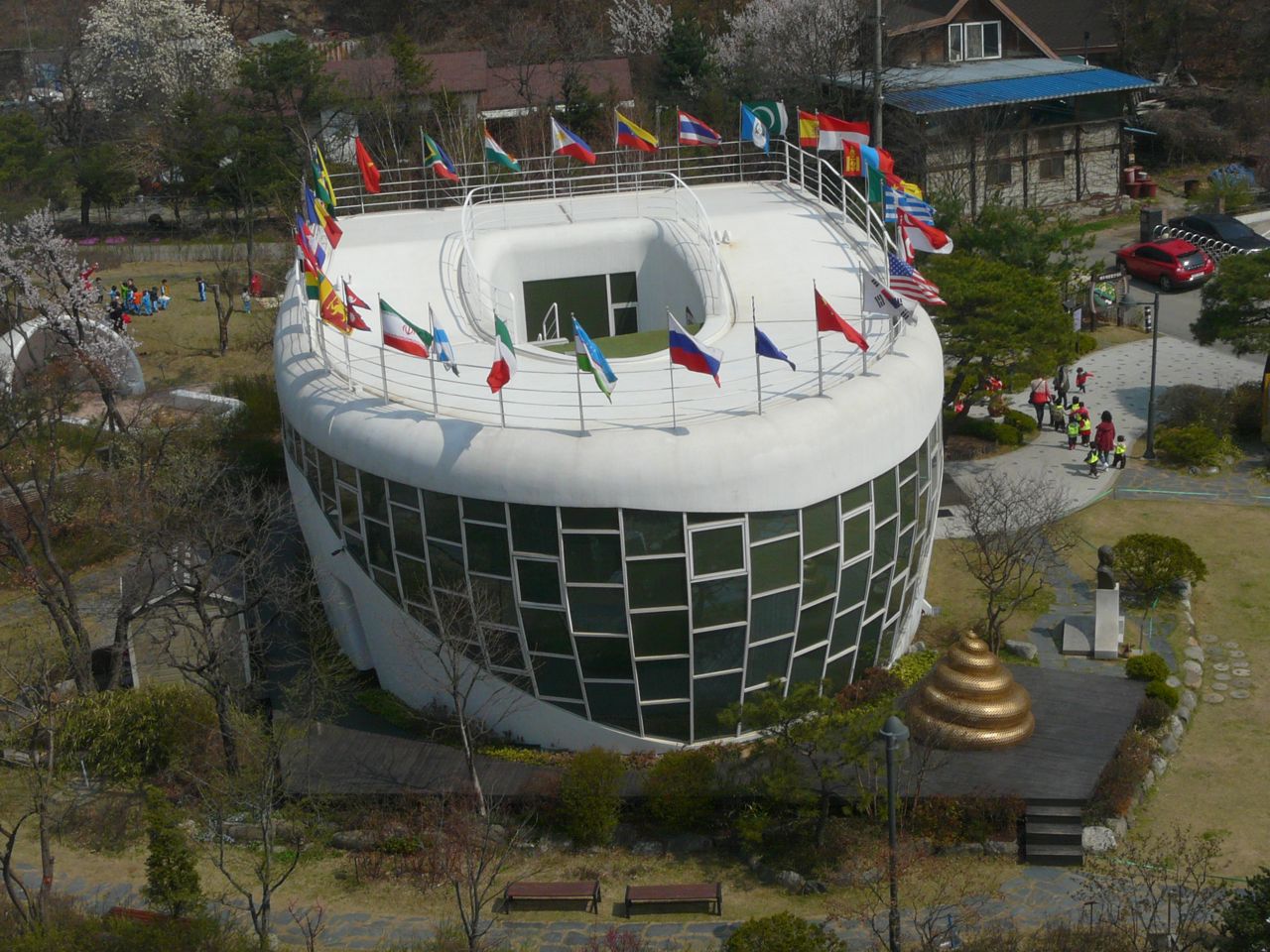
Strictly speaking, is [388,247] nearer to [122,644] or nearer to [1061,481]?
[122,644]

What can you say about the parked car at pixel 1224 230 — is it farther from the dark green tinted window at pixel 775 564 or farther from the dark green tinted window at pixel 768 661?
the dark green tinted window at pixel 775 564

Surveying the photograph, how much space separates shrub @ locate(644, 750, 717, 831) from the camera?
2534 cm

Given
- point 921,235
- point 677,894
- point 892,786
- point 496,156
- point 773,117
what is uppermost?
point 773,117

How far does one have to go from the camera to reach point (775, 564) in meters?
25.8

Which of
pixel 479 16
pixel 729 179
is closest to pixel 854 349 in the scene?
pixel 729 179

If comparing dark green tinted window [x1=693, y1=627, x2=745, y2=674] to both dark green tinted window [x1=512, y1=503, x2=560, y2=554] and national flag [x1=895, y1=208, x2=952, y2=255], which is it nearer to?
dark green tinted window [x1=512, y1=503, x2=560, y2=554]

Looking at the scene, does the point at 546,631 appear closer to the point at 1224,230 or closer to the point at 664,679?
the point at 664,679

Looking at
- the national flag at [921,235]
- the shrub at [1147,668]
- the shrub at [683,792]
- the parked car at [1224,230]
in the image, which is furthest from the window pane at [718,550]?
the parked car at [1224,230]

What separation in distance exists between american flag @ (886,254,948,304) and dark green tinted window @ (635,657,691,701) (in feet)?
26.7

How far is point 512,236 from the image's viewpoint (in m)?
35.5

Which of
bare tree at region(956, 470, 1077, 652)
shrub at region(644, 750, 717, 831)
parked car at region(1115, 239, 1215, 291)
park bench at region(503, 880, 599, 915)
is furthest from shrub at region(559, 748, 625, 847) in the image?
parked car at region(1115, 239, 1215, 291)

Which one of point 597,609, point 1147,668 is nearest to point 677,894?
point 597,609

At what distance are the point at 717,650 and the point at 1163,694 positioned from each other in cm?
857

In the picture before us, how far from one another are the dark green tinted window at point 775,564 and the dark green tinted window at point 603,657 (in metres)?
2.52
